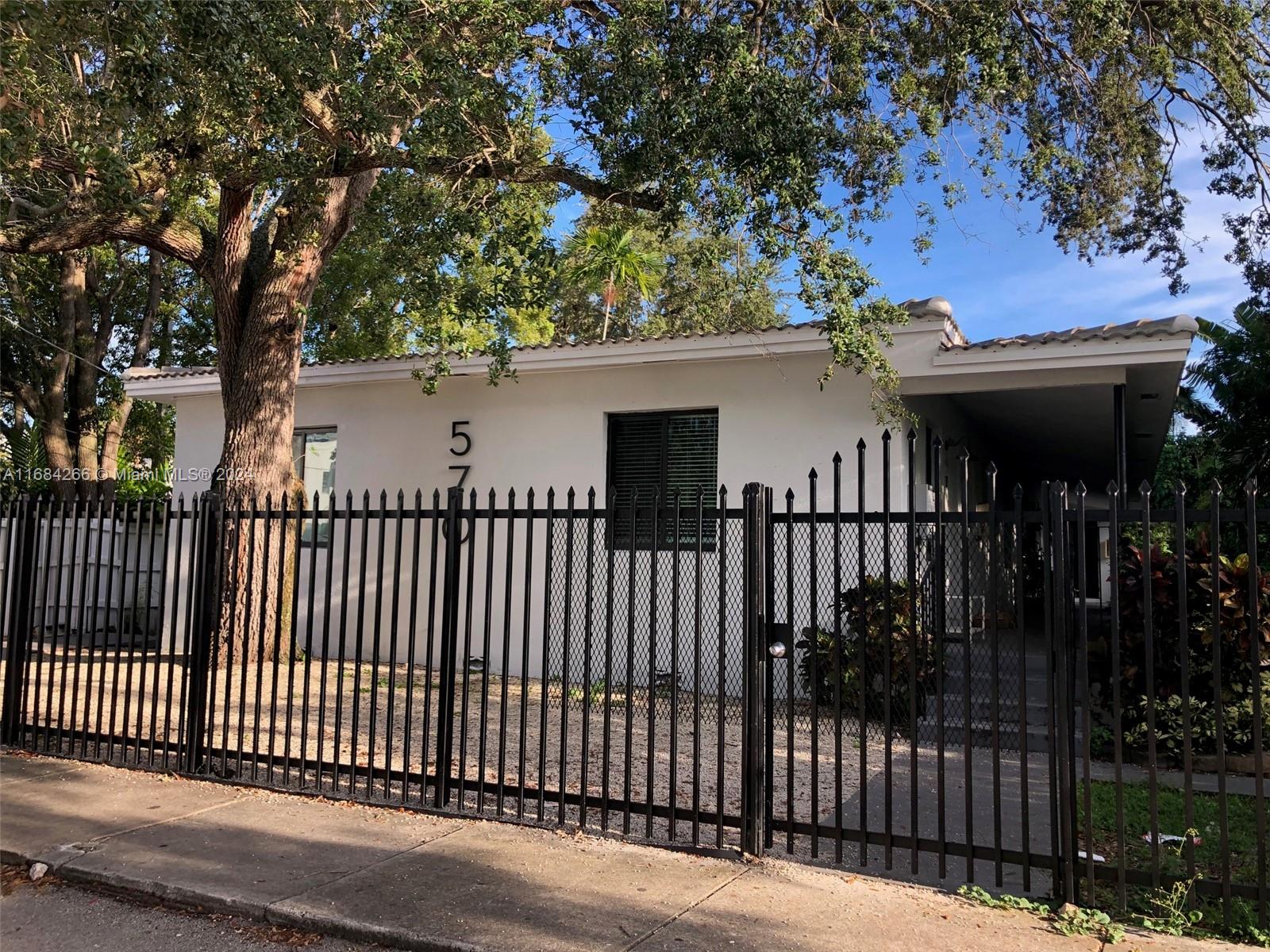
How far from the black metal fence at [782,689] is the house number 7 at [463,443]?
67.7 inches

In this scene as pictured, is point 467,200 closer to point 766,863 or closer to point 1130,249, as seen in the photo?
point 766,863

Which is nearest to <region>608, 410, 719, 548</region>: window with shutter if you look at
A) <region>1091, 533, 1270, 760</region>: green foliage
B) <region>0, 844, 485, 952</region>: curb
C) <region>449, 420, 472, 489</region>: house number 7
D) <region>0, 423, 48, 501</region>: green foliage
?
<region>449, 420, 472, 489</region>: house number 7

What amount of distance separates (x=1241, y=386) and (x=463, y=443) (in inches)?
558

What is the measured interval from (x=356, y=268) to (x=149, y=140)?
1148 centimetres

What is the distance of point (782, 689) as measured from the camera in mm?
9453

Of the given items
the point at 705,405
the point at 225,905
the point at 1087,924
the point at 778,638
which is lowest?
the point at 225,905

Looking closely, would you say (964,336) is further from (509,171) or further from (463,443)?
(463,443)

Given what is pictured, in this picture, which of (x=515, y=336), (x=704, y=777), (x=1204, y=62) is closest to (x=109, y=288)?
(x=515, y=336)

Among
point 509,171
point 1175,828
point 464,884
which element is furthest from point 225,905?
point 509,171

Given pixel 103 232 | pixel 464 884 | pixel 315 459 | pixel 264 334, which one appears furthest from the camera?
pixel 315 459

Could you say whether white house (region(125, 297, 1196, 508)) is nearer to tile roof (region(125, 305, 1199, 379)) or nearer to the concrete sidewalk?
tile roof (region(125, 305, 1199, 379))

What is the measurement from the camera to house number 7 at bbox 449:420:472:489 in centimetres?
1202

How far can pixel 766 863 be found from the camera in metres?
4.73

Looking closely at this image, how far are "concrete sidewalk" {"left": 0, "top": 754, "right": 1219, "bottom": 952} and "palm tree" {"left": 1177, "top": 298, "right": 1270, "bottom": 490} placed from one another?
14.4m
